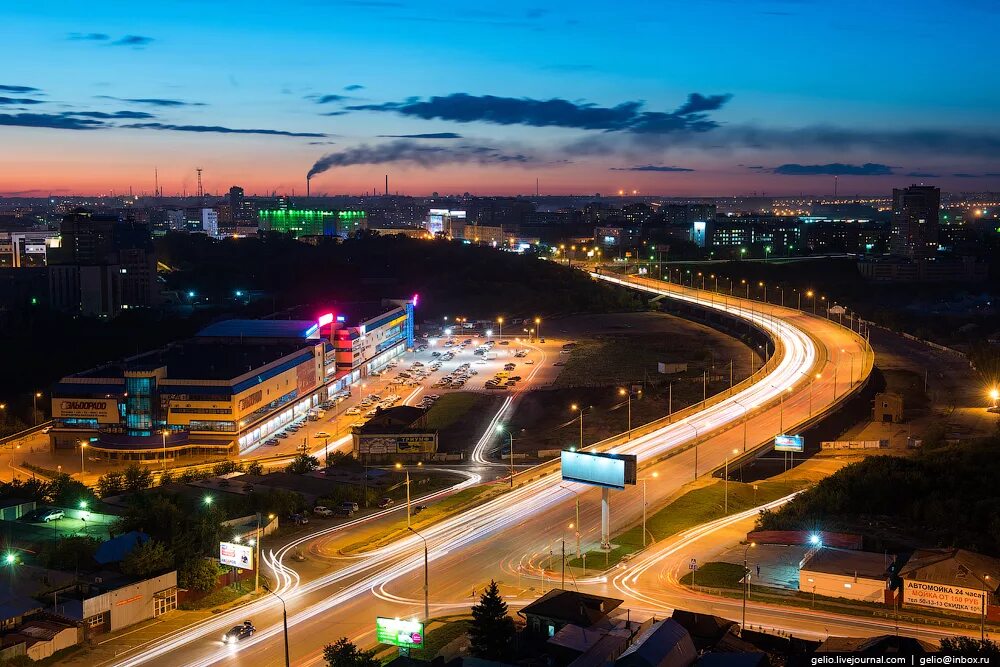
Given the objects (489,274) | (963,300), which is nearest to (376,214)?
(489,274)

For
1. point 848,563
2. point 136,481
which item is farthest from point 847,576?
point 136,481

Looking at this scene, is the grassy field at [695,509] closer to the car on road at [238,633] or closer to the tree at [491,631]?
the tree at [491,631]

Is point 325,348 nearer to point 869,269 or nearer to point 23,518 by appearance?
point 23,518

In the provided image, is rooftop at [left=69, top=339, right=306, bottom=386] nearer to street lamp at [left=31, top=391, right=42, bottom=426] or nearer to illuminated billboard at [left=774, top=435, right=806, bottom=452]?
street lamp at [left=31, top=391, right=42, bottom=426]

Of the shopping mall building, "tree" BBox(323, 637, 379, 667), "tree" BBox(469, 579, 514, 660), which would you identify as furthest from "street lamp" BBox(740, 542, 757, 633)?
the shopping mall building

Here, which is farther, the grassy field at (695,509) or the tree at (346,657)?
the grassy field at (695,509)

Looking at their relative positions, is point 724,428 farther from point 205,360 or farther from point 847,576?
point 205,360

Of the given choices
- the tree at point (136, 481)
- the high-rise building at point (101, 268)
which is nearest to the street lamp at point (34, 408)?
the tree at point (136, 481)
